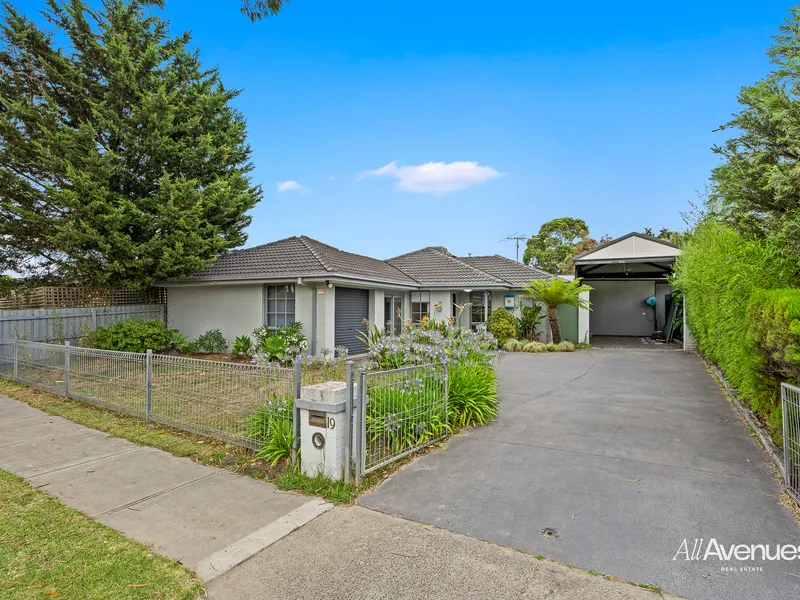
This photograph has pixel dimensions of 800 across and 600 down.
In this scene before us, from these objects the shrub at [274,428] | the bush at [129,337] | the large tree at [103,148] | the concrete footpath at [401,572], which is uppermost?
the large tree at [103,148]

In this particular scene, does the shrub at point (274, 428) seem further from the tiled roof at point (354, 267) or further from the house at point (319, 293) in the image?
the tiled roof at point (354, 267)

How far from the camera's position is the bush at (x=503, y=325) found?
661 inches

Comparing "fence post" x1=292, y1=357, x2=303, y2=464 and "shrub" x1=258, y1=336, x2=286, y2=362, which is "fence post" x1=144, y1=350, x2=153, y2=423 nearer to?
"fence post" x1=292, y1=357, x2=303, y2=464

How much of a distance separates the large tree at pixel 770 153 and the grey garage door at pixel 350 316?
9.36 meters

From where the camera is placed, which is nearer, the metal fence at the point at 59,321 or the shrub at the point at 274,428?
the shrub at the point at 274,428

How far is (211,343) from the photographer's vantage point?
13.8 metres

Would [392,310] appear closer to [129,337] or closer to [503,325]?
[503,325]

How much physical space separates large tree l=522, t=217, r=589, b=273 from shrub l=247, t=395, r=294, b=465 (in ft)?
119

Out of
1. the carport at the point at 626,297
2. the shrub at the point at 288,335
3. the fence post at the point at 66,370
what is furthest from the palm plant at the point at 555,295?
the fence post at the point at 66,370

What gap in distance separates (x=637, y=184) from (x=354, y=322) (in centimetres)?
991

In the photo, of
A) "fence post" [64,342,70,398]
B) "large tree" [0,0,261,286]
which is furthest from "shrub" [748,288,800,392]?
"large tree" [0,0,261,286]

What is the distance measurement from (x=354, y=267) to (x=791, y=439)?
1214 cm

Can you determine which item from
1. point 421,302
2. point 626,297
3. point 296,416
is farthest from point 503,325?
point 296,416

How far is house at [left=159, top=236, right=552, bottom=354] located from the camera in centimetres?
1283
